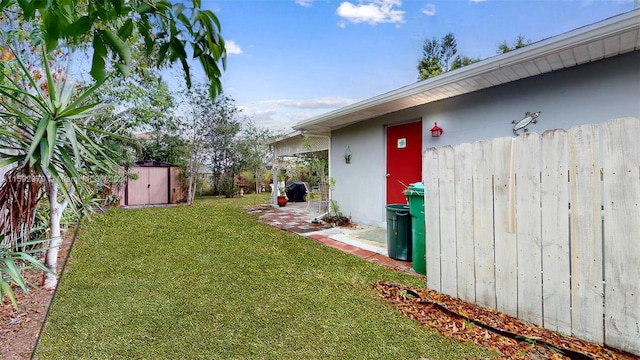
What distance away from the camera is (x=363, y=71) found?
884cm

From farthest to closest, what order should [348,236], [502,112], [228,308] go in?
1. [348,236]
2. [502,112]
3. [228,308]

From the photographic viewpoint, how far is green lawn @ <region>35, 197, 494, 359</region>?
2191 mm

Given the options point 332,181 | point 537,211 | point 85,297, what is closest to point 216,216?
point 332,181

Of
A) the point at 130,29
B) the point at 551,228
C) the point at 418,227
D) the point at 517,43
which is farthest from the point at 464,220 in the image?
the point at 517,43

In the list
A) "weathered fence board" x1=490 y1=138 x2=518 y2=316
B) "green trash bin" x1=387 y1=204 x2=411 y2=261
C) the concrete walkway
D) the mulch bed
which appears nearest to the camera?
the mulch bed

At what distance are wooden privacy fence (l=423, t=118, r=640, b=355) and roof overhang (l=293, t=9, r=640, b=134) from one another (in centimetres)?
162

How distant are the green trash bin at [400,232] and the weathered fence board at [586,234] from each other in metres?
2.05

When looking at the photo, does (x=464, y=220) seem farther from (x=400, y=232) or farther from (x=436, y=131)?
(x=436, y=131)

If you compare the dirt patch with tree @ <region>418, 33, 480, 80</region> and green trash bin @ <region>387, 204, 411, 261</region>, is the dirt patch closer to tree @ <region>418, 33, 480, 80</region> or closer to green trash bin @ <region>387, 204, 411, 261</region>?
green trash bin @ <region>387, 204, 411, 261</region>

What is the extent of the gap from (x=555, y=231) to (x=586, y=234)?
18 centimetres

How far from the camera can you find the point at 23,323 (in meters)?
2.60

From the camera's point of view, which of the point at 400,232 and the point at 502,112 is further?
the point at 502,112

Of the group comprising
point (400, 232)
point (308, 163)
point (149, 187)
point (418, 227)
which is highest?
point (308, 163)

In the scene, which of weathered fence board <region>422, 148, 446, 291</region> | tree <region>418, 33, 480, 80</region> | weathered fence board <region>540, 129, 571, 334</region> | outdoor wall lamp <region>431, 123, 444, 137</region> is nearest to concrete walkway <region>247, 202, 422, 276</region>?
weathered fence board <region>422, 148, 446, 291</region>
